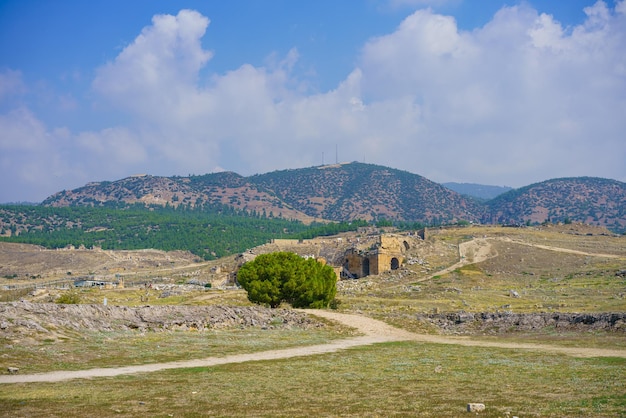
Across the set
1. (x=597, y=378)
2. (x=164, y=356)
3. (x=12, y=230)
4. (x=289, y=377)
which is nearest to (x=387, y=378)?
(x=289, y=377)

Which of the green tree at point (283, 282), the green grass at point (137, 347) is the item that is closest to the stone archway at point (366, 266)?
the green tree at point (283, 282)

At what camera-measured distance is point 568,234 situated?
118938 mm

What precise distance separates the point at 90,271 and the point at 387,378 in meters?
120

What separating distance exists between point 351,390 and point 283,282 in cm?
2759

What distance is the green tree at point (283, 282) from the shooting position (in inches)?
1682

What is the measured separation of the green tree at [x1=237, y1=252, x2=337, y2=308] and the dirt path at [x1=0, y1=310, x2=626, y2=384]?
4.90 metres

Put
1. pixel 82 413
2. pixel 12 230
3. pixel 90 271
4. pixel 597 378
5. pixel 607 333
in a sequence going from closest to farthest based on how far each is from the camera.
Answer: pixel 82 413 → pixel 597 378 → pixel 607 333 → pixel 90 271 → pixel 12 230

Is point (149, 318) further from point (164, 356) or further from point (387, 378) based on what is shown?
point (387, 378)

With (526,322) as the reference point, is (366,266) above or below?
above

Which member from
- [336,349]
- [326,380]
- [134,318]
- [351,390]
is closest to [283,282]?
[134,318]

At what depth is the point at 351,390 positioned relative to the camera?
15.7 m

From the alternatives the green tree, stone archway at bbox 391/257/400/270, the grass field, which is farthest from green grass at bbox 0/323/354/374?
stone archway at bbox 391/257/400/270

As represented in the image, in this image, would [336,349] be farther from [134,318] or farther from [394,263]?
[394,263]

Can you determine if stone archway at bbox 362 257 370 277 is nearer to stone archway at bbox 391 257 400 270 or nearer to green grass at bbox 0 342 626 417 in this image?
stone archway at bbox 391 257 400 270
